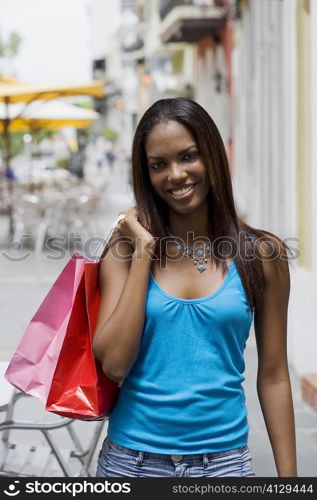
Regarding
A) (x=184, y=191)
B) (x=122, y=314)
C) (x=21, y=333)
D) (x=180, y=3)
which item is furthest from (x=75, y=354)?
(x=180, y=3)

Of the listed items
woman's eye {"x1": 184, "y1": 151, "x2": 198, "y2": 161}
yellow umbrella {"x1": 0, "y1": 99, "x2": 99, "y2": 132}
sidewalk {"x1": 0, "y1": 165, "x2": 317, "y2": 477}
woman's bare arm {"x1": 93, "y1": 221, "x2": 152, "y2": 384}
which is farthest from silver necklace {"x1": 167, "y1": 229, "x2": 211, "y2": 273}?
yellow umbrella {"x1": 0, "y1": 99, "x2": 99, "y2": 132}

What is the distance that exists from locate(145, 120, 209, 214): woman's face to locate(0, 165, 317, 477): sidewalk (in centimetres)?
269

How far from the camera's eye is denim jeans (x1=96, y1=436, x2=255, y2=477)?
2137 mm

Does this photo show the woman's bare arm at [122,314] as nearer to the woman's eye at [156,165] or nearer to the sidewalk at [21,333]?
the woman's eye at [156,165]

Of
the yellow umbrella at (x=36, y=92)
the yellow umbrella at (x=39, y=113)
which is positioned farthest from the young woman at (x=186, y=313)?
the yellow umbrella at (x=39, y=113)

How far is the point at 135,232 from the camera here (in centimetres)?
226

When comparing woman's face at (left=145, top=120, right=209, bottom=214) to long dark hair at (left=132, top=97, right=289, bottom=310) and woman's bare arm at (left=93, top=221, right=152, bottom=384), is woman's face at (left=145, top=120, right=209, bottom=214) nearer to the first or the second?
long dark hair at (left=132, top=97, right=289, bottom=310)

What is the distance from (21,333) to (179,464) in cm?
617

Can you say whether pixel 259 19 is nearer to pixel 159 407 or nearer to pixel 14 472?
pixel 14 472

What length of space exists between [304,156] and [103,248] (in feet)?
15.7

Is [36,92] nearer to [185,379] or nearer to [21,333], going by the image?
[21,333]

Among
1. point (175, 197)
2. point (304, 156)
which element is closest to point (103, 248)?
point (175, 197)

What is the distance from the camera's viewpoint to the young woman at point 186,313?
2.15 m
